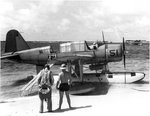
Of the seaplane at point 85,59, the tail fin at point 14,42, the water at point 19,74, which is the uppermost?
the tail fin at point 14,42

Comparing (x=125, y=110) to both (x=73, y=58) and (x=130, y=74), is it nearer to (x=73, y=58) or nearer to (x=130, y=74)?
(x=73, y=58)

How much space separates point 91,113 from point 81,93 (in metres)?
4.01

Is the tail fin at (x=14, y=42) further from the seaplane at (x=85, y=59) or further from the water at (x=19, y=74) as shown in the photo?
the water at (x=19, y=74)

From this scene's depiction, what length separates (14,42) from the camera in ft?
57.4

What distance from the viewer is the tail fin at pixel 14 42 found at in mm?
17453

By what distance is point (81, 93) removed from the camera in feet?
34.6

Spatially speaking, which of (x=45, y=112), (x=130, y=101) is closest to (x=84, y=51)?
(x=130, y=101)

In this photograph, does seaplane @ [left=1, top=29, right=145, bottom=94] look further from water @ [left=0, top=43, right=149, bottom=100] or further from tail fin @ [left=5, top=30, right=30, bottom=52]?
tail fin @ [left=5, top=30, right=30, bottom=52]

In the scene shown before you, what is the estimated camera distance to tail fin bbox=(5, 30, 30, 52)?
57.3 ft

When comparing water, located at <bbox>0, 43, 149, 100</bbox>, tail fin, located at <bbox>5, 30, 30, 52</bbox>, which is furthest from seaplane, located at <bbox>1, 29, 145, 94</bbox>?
tail fin, located at <bbox>5, 30, 30, 52</bbox>

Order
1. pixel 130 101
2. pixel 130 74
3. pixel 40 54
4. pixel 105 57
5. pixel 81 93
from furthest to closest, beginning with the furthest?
pixel 40 54 → pixel 130 74 → pixel 105 57 → pixel 81 93 → pixel 130 101

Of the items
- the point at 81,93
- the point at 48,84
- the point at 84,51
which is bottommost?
the point at 81,93

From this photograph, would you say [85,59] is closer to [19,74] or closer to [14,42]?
[14,42]

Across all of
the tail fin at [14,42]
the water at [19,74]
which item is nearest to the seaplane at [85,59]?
the water at [19,74]
